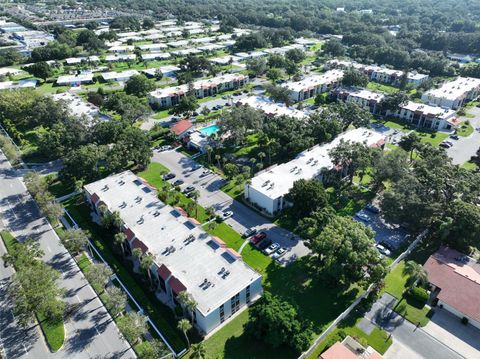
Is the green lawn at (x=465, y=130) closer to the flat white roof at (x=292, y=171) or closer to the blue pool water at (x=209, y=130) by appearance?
→ the flat white roof at (x=292, y=171)

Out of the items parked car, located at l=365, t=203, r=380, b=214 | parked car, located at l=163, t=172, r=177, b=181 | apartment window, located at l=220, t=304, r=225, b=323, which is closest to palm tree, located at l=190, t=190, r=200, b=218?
parked car, located at l=163, t=172, r=177, b=181

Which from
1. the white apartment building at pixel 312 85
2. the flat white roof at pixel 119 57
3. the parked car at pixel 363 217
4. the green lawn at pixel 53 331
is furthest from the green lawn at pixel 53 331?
the flat white roof at pixel 119 57

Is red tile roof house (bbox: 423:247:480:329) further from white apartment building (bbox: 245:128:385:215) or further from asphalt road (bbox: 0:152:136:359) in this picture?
asphalt road (bbox: 0:152:136:359)

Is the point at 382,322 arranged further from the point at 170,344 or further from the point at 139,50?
the point at 139,50

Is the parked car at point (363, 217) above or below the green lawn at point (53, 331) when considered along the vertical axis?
below

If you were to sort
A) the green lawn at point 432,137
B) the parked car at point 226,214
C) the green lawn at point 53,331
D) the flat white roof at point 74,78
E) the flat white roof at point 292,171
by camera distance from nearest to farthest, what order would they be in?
the green lawn at point 53,331, the parked car at point 226,214, the flat white roof at point 292,171, the green lawn at point 432,137, the flat white roof at point 74,78
